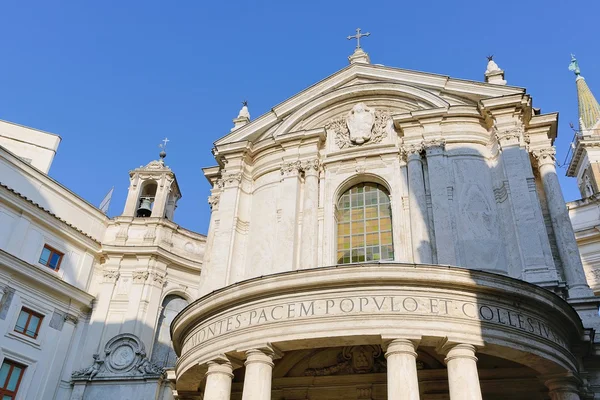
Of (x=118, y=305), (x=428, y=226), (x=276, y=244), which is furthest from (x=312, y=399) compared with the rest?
(x=118, y=305)

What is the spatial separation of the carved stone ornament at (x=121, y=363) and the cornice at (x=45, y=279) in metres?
2.65

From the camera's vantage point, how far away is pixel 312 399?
15109 millimetres

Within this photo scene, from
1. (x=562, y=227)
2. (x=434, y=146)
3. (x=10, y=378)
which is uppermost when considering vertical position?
(x=434, y=146)

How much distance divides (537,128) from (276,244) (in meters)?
8.87

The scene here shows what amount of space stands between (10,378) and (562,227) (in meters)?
19.0

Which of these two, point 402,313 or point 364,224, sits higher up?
point 364,224

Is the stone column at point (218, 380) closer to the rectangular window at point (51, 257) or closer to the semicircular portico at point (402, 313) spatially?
the semicircular portico at point (402, 313)

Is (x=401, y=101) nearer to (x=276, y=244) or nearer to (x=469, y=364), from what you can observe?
(x=276, y=244)

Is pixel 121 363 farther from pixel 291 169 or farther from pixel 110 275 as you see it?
pixel 291 169

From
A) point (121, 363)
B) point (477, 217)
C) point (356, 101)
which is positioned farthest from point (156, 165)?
point (477, 217)

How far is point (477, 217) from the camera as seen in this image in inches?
641

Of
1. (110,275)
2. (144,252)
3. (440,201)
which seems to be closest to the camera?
(440,201)

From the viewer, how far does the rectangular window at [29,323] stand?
2145cm

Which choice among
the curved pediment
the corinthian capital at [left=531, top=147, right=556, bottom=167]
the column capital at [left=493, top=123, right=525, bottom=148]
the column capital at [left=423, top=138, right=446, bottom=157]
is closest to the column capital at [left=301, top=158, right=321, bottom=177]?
the curved pediment
